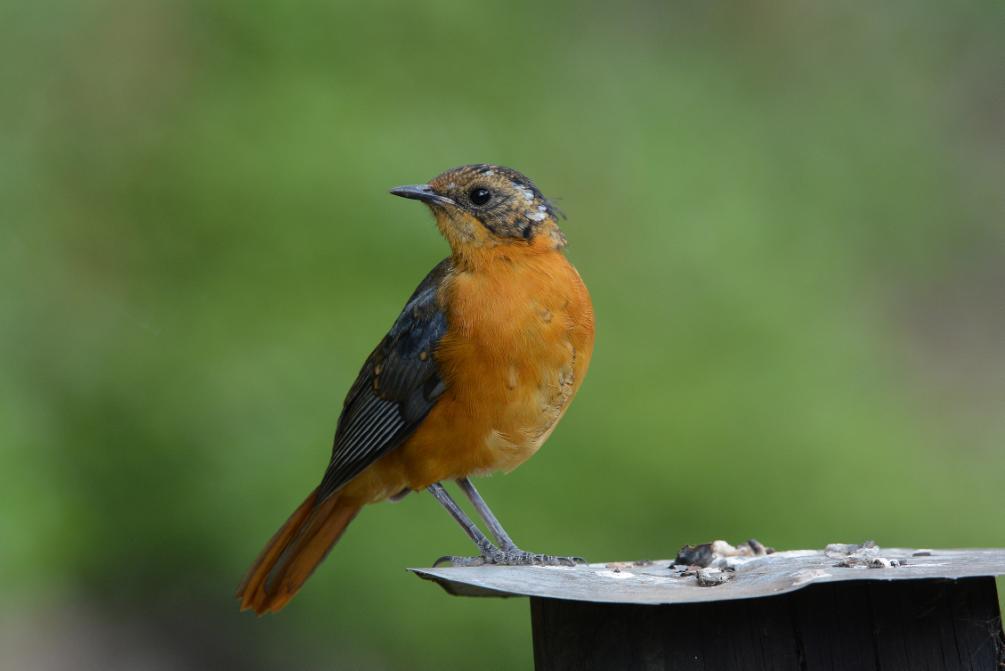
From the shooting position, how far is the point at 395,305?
6.70 m

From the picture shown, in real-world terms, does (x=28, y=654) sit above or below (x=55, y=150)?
below

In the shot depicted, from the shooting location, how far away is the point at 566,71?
8125 millimetres

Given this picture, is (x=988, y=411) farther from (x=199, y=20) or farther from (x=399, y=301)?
(x=199, y=20)

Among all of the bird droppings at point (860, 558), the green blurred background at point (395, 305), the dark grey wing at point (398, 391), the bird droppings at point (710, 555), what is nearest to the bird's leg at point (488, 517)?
the dark grey wing at point (398, 391)

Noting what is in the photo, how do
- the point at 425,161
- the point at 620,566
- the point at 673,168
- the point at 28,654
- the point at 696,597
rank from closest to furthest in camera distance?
the point at 696,597 → the point at 620,566 → the point at 28,654 → the point at 425,161 → the point at 673,168

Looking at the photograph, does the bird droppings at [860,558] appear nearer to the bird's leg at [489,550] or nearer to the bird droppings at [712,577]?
the bird droppings at [712,577]

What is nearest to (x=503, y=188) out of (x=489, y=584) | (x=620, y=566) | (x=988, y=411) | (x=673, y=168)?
(x=620, y=566)

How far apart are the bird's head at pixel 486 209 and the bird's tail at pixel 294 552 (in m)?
1.16

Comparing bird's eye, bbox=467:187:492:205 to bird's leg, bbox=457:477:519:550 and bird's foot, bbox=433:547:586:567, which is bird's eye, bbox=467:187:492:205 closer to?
bird's leg, bbox=457:477:519:550

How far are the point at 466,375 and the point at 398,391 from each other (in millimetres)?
365

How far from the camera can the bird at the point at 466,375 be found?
4.36m

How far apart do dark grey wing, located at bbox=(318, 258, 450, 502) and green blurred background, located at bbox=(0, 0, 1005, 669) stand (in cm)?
127

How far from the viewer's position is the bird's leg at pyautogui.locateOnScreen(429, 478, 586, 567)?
167 inches

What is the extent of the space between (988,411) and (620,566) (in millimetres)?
4952
